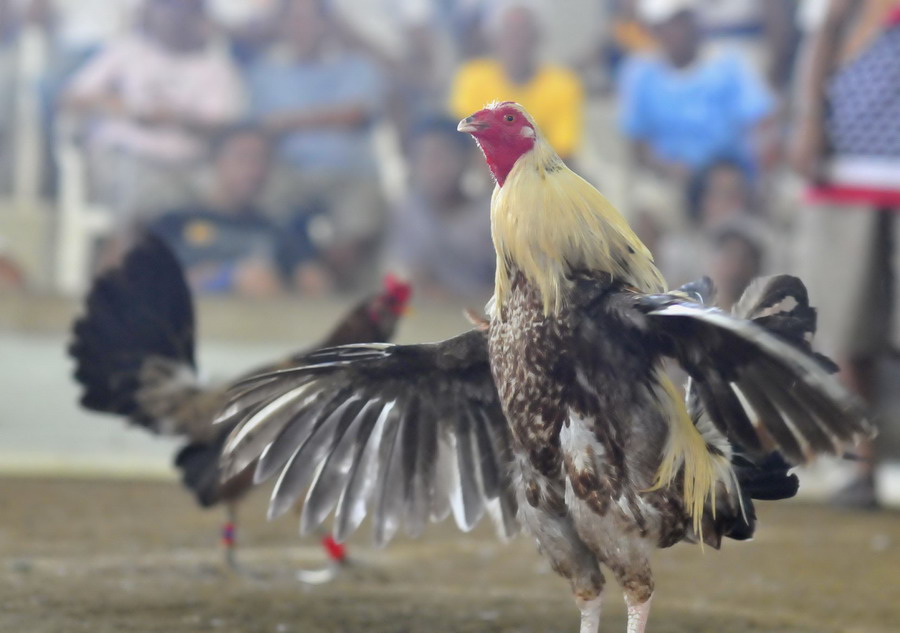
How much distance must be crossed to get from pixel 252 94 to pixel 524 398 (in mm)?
4838

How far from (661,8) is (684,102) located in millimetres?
563

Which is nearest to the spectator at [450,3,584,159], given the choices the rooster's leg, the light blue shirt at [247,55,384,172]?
the light blue shirt at [247,55,384,172]

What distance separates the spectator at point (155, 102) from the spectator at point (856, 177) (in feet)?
11.1

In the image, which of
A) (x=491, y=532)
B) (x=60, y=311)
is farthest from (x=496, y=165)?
(x=60, y=311)

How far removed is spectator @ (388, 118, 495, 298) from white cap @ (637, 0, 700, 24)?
4.20 ft

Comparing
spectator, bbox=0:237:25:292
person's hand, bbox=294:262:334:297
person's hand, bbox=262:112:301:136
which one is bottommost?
person's hand, bbox=294:262:334:297

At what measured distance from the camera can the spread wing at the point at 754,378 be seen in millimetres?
2264

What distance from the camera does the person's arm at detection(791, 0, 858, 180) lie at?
17.3 feet

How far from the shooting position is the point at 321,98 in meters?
6.99

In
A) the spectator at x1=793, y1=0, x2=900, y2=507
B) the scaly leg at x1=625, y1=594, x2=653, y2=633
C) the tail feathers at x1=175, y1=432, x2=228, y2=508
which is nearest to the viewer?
the scaly leg at x1=625, y1=594, x2=653, y2=633

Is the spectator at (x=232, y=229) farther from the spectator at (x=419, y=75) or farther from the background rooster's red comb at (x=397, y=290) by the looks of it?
the background rooster's red comb at (x=397, y=290)

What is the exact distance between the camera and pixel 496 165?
2717 mm

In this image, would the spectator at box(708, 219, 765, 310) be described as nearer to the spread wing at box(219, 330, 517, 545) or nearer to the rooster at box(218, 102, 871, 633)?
the spread wing at box(219, 330, 517, 545)

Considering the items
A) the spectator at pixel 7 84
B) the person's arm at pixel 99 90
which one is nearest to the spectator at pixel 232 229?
the person's arm at pixel 99 90
